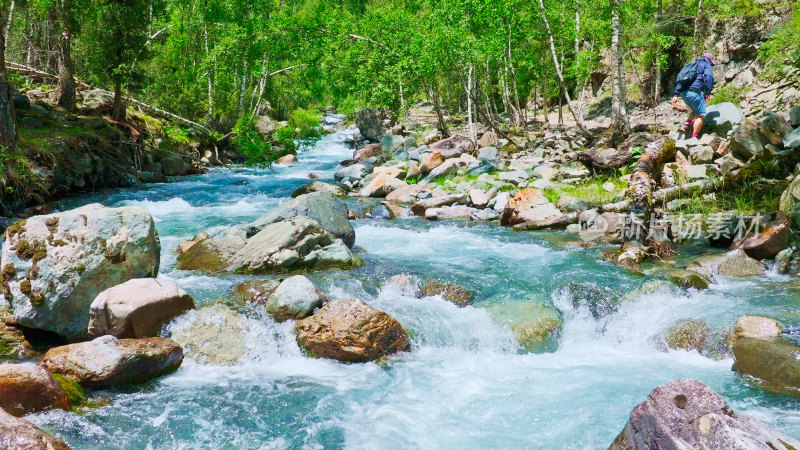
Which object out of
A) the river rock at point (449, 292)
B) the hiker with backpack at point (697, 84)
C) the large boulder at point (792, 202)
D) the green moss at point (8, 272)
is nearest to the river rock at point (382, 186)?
the hiker with backpack at point (697, 84)

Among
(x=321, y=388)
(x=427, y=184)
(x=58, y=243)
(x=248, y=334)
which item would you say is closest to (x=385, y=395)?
(x=321, y=388)

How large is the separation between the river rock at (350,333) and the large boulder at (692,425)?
3.25 metres

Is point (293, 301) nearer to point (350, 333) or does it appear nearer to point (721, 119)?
point (350, 333)

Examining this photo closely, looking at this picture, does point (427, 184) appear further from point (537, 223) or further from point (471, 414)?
point (471, 414)

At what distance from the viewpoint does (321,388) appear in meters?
5.46

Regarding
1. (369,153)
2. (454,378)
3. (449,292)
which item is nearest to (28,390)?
(454,378)

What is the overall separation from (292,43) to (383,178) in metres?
8.67

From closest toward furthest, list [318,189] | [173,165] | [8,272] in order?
1. [8,272]
2. [318,189]
3. [173,165]

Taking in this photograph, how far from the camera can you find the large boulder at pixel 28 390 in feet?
13.9

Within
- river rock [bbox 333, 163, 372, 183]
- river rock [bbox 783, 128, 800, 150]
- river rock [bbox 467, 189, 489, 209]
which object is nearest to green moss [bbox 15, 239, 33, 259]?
river rock [bbox 467, 189, 489, 209]

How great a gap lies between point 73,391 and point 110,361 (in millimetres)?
431

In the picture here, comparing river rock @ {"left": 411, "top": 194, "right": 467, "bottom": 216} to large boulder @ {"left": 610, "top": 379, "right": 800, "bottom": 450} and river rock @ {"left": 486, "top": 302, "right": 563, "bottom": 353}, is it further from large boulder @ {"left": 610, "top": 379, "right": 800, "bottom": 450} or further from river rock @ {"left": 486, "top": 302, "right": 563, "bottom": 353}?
large boulder @ {"left": 610, "top": 379, "right": 800, "bottom": 450}

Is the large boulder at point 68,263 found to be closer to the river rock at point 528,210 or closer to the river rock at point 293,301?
the river rock at point 293,301

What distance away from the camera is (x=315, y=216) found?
33.1ft
